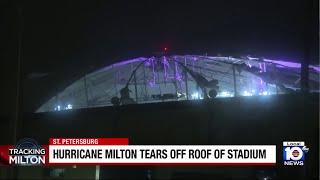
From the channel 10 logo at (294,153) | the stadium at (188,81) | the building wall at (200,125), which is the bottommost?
the channel 10 logo at (294,153)

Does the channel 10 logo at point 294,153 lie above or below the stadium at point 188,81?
below

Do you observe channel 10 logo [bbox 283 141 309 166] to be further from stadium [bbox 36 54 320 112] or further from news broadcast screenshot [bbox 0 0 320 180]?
stadium [bbox 36 54 320 112]

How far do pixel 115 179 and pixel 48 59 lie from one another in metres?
0.73

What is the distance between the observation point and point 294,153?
2377mm

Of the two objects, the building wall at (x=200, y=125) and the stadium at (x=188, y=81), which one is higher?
the stadium at (x=188, y=81)

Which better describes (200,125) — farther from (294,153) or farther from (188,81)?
(294,153)

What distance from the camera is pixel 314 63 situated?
240 centimetres

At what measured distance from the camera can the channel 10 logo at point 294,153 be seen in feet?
7.78

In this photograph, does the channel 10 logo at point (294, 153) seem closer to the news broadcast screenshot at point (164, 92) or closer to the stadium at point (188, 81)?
the news broadcast screenshot at point (164, 92)

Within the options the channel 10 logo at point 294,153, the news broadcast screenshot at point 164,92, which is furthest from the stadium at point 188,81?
the channel 10 logo at point 294,153

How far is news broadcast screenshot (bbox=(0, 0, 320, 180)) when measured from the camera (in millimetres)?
2387

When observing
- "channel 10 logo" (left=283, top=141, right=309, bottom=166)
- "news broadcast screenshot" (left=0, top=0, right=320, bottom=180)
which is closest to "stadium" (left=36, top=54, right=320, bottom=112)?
"news broadcast screenshot" (left=0, top=0, right=320, bottom=180)

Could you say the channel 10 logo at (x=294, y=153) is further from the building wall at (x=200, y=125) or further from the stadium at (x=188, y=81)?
the stadium at (x=188, y=81)

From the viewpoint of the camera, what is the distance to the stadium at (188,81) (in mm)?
2383
